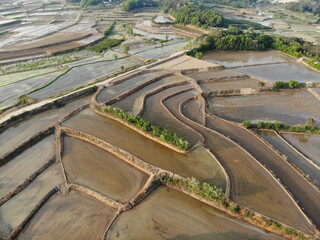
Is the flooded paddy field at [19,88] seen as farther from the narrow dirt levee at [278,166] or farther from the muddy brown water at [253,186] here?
the muddy brown water at [253,186]

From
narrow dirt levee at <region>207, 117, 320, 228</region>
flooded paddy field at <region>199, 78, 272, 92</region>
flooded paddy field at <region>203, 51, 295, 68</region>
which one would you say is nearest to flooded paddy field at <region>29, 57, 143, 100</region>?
flooded paddy field at <region>199, 78, 272, 92</region>

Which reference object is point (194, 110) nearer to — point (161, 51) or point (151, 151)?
point (151, 151)

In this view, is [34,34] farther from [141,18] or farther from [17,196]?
[17,196]

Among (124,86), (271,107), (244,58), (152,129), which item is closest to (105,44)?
(124,86)

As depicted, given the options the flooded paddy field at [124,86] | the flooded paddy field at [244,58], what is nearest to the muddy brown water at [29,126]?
the flooded paddy field at [124,86]

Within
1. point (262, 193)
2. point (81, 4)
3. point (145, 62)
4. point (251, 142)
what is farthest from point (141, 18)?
point (262, 193)

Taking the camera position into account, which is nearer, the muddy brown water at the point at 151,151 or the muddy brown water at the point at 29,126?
the muddy brown water at the point at 151,151

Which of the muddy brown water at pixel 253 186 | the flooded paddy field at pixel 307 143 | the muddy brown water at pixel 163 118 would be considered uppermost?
the muddy brown water at pixel 163 118
